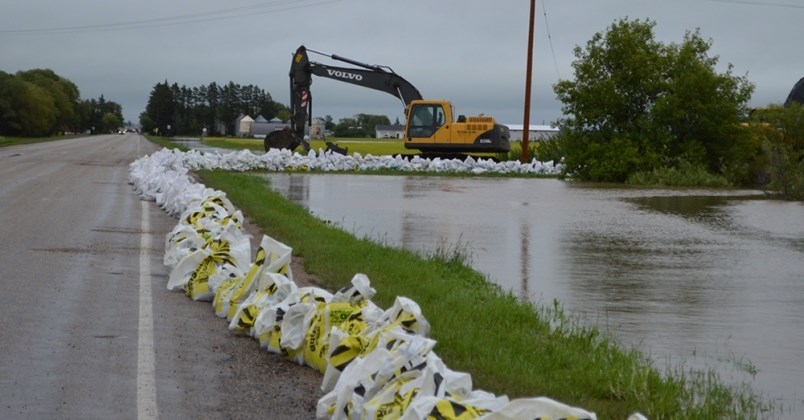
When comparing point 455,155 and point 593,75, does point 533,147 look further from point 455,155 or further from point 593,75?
point 593,75

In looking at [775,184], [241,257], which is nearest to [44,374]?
[241,257]

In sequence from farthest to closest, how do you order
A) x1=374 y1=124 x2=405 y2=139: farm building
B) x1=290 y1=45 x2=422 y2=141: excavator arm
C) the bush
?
x1=374 y1=124 x2=405 y2=139: farm building, x1=290 y1=45 x2=422 y2=141: excavator arm, the bush

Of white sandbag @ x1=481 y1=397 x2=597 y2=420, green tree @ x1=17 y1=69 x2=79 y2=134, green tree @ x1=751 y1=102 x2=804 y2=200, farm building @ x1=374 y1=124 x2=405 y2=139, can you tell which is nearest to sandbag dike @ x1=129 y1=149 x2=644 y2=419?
white sandbag @ x1=481 y1=397 x2=597 y2=420

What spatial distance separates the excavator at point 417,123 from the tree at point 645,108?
6.24 meters

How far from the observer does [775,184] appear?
2919cm

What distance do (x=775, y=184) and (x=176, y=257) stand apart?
20.8 meters

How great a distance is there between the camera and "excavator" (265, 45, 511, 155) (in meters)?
43.9

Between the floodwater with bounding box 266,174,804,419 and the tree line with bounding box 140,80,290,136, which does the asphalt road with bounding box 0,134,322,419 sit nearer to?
the floodwater with bounding box 266,174,804,419

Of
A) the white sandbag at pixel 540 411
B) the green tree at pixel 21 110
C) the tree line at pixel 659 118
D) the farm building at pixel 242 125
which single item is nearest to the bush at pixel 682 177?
the tree line at pixel 659 118

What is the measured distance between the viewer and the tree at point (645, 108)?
35656mm

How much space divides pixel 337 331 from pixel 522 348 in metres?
1.72

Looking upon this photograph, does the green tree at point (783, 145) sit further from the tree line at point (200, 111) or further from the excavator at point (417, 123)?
the tree line at point (200, 111)

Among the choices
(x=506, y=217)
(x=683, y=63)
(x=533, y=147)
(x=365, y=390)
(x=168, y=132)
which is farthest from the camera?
(x=168, y=132)

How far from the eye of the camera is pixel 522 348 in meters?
8.62
